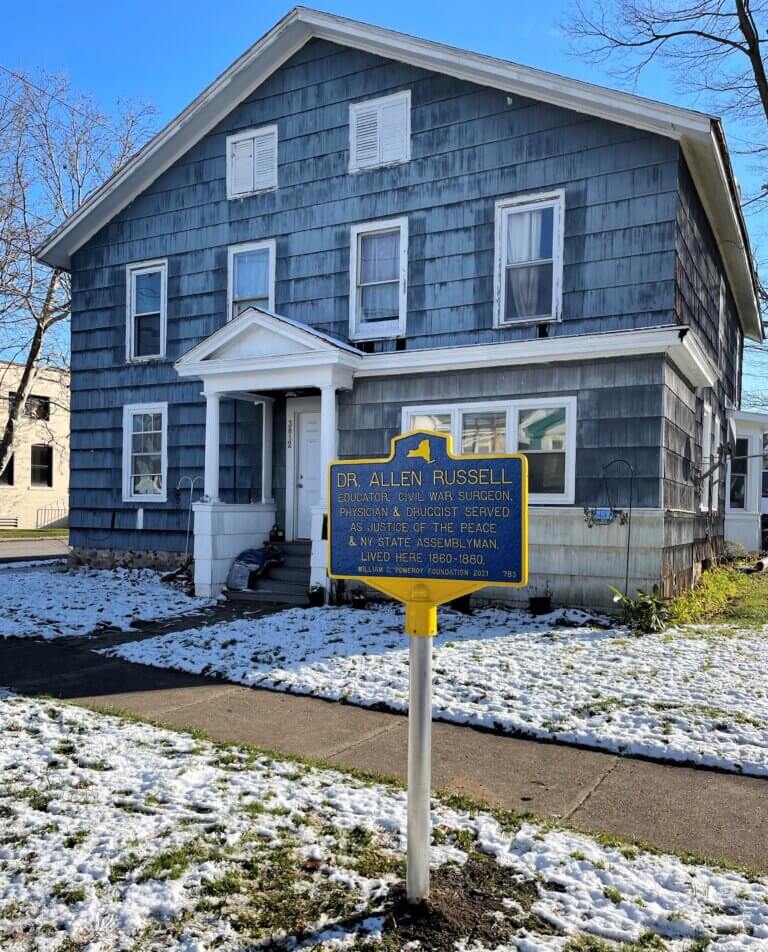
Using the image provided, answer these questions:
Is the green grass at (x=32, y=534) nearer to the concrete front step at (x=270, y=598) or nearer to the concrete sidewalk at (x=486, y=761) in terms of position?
the concrete front step at (x=270, y=598)

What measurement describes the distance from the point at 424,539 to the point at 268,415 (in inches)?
383

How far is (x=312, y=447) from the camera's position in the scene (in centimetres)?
1245

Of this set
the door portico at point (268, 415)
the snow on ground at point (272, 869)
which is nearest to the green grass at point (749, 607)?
the door portico at point (268, 415)

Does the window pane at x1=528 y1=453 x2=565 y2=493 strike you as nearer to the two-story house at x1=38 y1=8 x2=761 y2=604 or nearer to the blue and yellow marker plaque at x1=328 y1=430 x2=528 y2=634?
the two-story house at x1=38 y1=8 x2=761 y2=604

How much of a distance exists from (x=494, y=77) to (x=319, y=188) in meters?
3.14

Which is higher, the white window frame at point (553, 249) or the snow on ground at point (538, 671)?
the white window frame at point (553, 249)

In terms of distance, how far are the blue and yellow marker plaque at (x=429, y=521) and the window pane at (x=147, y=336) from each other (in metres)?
11.1

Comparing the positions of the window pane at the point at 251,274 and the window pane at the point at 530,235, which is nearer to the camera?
the window pane at the point at 530,235

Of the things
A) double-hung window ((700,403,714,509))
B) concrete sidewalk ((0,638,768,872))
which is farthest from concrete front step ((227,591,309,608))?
double-hung window ((700,403,714,509))

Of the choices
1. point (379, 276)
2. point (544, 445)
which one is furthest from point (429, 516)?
point (379, 276)

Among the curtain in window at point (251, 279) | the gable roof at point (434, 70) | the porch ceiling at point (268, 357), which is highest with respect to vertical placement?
the gable roof at point (434, 70)

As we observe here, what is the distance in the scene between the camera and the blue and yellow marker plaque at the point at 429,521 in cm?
317

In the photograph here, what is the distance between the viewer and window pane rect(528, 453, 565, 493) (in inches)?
390

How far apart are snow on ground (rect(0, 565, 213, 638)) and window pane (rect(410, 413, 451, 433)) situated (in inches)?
157
